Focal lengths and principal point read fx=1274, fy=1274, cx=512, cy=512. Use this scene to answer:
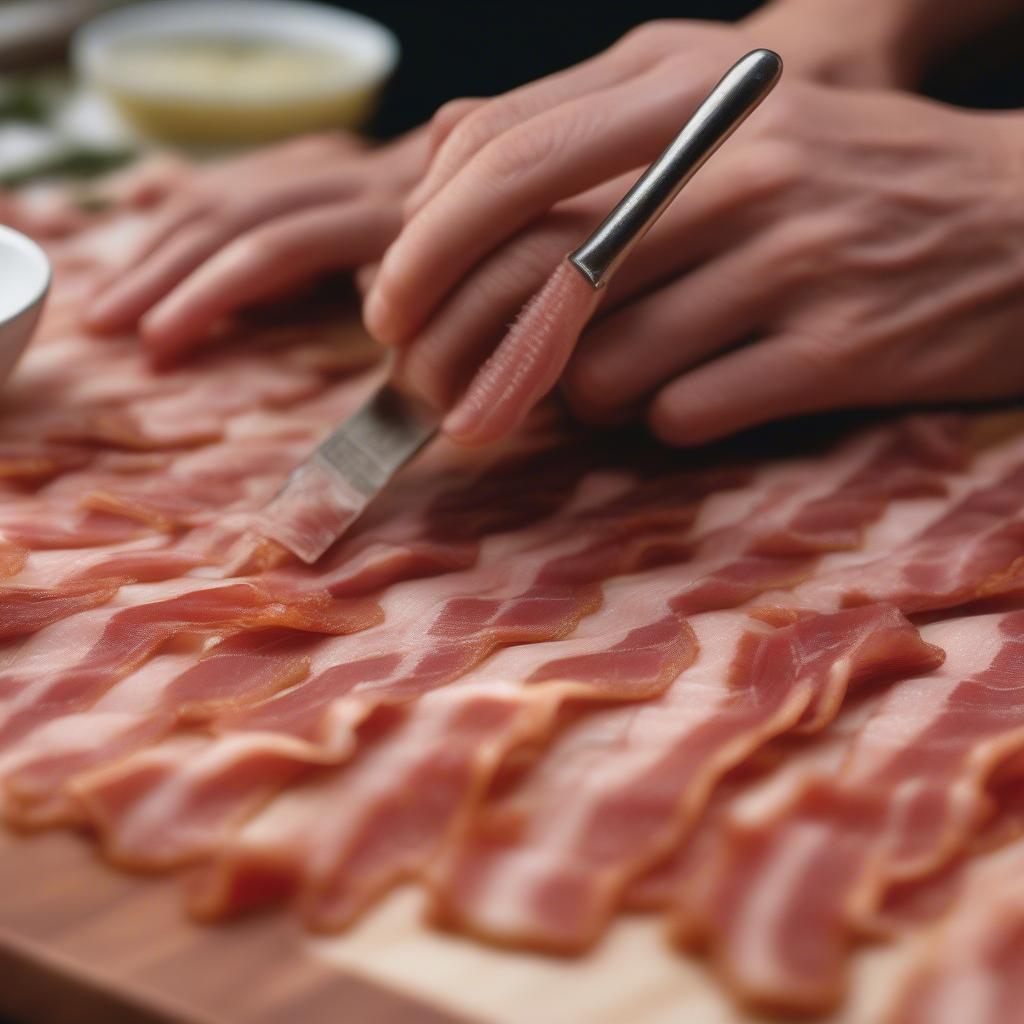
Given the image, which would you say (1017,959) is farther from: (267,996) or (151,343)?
(151,343)

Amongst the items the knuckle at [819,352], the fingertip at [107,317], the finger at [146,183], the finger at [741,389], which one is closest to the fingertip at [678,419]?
the finger at [741,389]

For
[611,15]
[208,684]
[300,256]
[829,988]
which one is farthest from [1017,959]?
[611,15]

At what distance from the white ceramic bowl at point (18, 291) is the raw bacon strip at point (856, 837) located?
86 cm

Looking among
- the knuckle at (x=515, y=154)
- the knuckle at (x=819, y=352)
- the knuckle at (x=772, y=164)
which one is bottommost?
the knuckle at (x=819, y=352)

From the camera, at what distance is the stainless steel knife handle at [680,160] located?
1007 mm

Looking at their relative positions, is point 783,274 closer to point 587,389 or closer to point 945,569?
point 587,389

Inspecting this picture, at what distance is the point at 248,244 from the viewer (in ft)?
4.86

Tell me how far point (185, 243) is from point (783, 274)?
720mm

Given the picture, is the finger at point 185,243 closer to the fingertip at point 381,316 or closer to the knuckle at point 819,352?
the fingertip at point 381,316

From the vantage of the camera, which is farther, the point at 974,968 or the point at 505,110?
the point at 505,110

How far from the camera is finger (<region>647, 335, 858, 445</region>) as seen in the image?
124 cm

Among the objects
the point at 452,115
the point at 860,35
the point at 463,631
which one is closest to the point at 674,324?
the point at 452,115

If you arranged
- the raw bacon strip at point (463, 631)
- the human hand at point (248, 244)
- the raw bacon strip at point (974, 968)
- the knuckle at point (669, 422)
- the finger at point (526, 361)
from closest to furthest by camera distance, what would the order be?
the raw bacon strip at point (974, 968)
the raw bacon strip at point (463, 631)
the finger at point (526, 361)
the knuckle at point (669, 422)
the human hand at point (248, 244)

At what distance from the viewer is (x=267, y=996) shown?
71 cm
